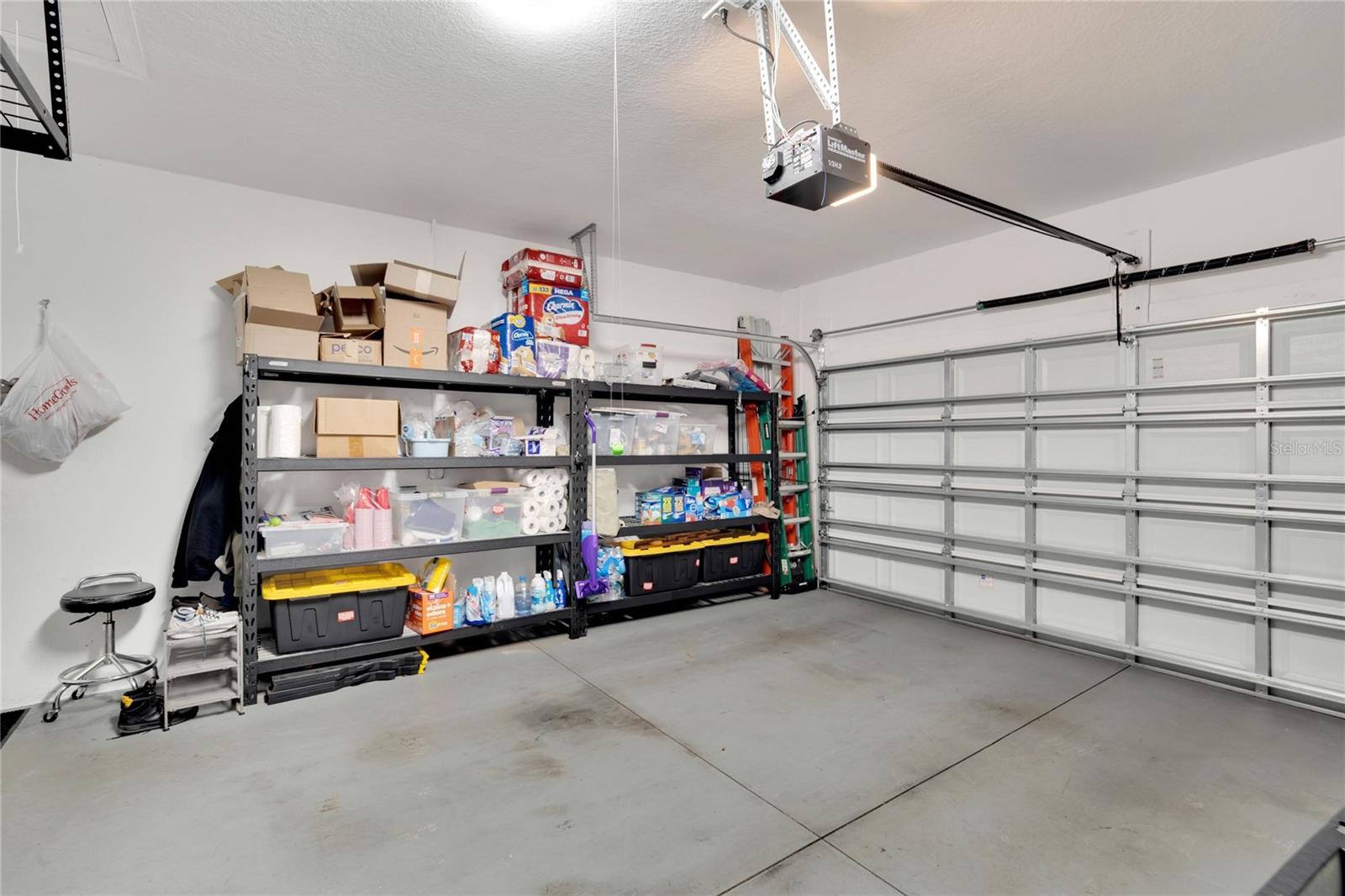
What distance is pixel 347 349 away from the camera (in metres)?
3.29

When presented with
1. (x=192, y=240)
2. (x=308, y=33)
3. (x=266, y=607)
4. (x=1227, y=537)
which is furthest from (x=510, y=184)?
(x=1227, y=537)

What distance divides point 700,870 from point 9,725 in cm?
317

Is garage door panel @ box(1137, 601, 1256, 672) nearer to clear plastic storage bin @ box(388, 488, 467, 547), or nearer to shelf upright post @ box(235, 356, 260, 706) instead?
clear plastic storage bin @ box(388, 488, 467, 547)

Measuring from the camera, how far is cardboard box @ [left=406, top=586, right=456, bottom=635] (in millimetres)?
3473

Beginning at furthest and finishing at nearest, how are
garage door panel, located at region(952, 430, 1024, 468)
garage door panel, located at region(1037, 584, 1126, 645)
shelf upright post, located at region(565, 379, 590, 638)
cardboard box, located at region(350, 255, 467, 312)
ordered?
garage door panel, located at region(952, 430, 1024, 468), shelf upright post, located at region(565, 379, 590, 638), garage door panel, located at region(1037, 584, 1126, 645), cardboard box, located at region(350, 255, 467, 312)

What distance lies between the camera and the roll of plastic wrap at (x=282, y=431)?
3.12 meters

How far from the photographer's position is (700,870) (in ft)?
6.06

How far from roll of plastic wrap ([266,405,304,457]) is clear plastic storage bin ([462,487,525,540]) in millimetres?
931

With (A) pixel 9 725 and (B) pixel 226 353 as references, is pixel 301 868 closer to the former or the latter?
(A) pixel 9 725

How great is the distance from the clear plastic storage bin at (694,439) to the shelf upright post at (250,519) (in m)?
2.65

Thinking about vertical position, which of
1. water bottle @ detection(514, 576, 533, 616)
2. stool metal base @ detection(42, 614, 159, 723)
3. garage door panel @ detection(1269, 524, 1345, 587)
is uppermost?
garage door panel @ detection(1269, 524, 1345, 587)

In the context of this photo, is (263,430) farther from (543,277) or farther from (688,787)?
(688,787)

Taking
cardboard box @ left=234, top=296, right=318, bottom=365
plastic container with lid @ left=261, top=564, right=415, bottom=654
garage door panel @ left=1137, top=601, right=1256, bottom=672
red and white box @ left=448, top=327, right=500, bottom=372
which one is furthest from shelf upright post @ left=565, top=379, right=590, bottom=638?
garage door panel @ left=1137, top=601, right=1256, bottom=672
